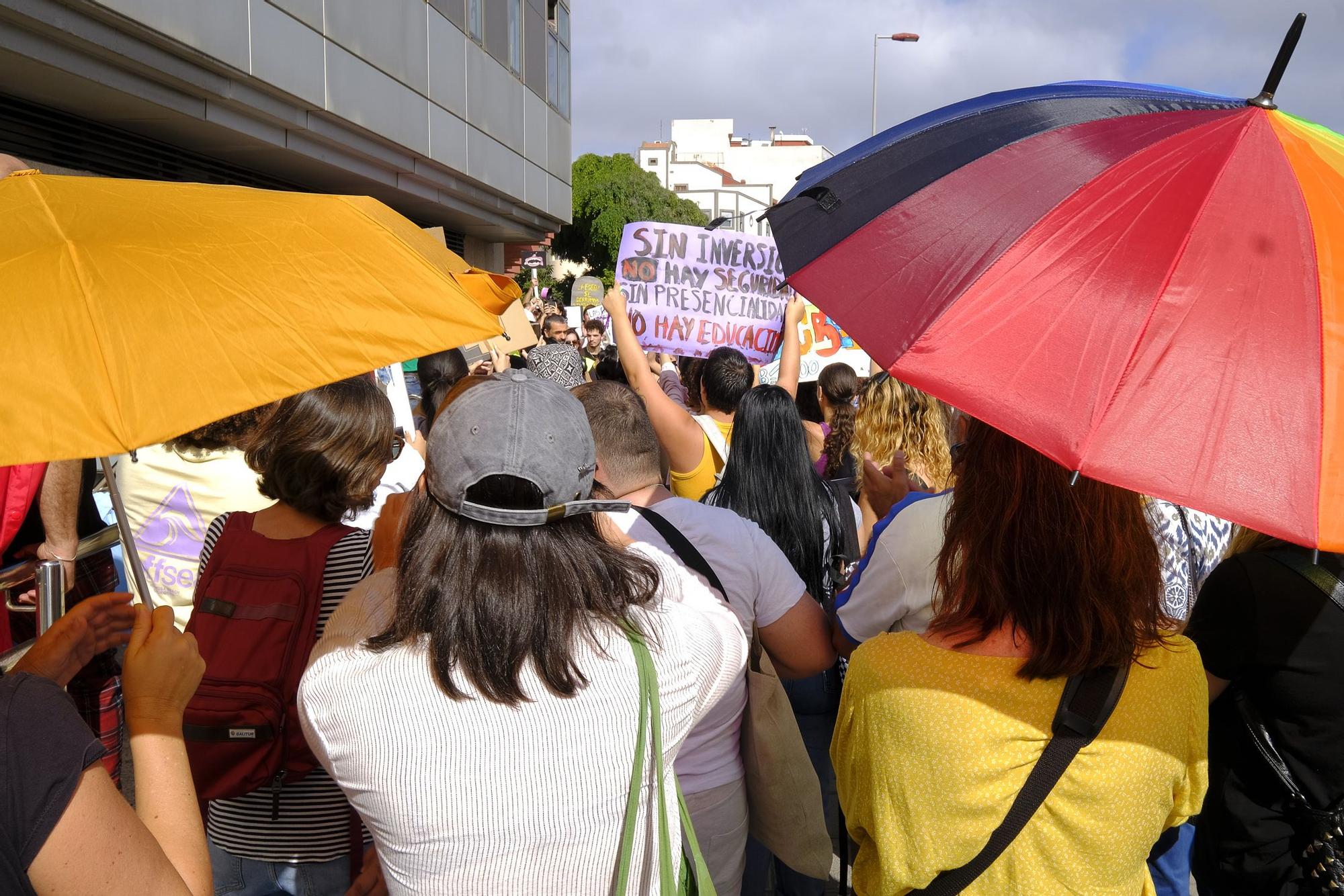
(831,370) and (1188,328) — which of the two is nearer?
(1188,328)

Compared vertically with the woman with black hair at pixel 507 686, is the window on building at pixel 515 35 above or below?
above

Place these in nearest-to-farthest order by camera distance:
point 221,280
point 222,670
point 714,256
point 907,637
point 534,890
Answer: point 534,890 < point 221,280 < point 907,637 < point 222,670 < point 714,256

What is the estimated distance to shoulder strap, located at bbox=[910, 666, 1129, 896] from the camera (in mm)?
1804

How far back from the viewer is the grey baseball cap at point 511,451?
1565mm

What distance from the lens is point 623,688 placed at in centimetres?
158

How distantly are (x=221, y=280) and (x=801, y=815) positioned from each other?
1.74m

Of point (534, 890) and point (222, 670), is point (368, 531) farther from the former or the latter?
point (534, 890)

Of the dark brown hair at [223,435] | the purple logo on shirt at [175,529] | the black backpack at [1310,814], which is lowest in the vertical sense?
the black backpack at [1310,814]

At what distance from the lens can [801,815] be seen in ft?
8.09

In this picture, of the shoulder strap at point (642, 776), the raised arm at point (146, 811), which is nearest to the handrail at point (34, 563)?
the raised arm at point (146, 811)

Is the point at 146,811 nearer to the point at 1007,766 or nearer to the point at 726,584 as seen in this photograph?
the point at 726,584

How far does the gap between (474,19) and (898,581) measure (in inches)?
635

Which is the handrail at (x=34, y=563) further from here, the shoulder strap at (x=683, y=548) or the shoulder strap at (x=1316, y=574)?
the shoulder strap at (x=1316, y=574)

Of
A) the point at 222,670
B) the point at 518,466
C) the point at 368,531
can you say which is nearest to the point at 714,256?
the point at 368,531
